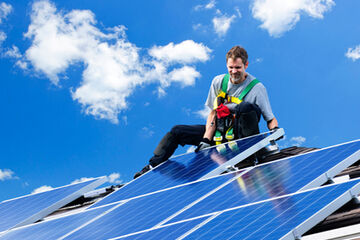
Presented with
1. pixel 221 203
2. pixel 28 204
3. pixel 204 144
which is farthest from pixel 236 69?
pixel 28 204

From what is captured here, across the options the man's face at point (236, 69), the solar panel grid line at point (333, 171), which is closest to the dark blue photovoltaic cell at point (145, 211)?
the solar panel grid line at point (333, 171)

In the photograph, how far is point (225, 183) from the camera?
5262 mm

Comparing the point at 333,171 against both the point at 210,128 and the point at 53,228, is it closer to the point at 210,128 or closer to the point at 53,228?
the point at 53,228

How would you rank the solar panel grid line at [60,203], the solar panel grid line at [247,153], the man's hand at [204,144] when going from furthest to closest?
the man's hand at [204,144]
the solar panel grid line at [60,203]
the solar panel grid line at [247,153]

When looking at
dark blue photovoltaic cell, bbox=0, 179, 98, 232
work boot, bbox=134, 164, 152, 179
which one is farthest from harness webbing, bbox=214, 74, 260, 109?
dark blue photovoltaic cell, bbox=0, 179, 98, 232

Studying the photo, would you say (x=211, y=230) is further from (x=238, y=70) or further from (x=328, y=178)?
(x=238, y=70)

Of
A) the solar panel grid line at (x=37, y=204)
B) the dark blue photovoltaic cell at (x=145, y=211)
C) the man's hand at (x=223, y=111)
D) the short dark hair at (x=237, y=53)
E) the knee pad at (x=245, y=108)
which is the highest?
the short dark hair at (x=237, y=53)

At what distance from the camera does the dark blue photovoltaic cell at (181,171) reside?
252 inches

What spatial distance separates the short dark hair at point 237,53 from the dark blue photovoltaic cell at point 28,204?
307 centimetres

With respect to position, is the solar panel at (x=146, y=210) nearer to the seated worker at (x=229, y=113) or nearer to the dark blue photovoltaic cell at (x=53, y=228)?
the dark blue photovoltaic cell at (x=53, y=228)

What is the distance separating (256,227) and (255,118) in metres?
4.15

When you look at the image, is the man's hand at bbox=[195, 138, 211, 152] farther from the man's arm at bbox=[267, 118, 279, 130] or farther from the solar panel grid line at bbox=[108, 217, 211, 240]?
the solar panel grid line at bbox=[108, 217, 211, 240]

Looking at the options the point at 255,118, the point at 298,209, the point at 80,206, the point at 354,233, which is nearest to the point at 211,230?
the point at 298,209

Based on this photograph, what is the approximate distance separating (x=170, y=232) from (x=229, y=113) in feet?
13.2
